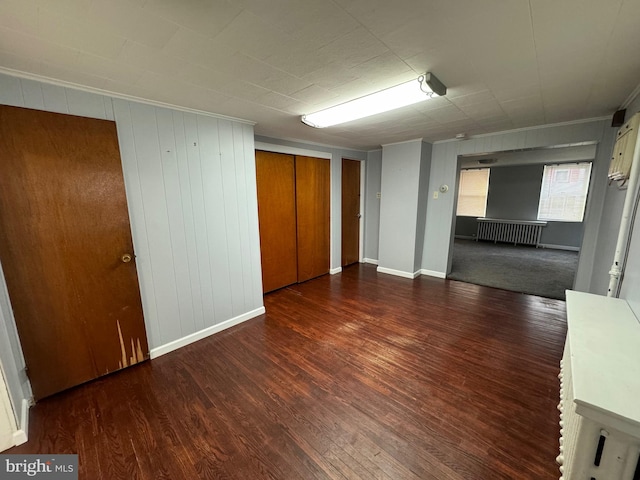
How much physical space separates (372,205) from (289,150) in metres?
2.22

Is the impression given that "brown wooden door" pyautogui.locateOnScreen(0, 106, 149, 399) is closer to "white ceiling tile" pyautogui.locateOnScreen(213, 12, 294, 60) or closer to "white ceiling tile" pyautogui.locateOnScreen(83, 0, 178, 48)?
"white ceiling tile" pyautogui.locateOnScreen(83, 0, 178, 48)

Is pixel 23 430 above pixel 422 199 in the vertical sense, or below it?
below

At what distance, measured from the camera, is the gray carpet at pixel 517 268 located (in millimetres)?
4012

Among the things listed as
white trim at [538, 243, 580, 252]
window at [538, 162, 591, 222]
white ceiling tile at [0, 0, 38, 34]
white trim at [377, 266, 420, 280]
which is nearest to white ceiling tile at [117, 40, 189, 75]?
white ceiling tile at [0, 0, 38, 34]

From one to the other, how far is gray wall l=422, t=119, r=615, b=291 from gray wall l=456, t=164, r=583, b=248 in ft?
13.6

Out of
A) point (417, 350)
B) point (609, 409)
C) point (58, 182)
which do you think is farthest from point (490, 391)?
point (58, 182)

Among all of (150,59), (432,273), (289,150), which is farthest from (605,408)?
(432,273)

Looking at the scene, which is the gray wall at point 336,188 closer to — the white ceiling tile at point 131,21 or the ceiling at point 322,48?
the ceiling at point 322,48

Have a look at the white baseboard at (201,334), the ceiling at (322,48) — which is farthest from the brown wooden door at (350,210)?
the ceiling at (322,48)

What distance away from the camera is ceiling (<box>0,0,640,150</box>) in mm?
1089

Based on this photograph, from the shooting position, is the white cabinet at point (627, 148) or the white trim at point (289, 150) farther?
the white trim at point (289, 150)

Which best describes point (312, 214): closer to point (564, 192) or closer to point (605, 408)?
point (605, 408)

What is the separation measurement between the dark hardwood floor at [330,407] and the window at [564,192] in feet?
16.3

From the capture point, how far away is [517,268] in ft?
16.3
